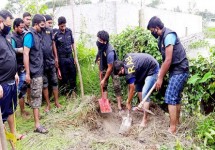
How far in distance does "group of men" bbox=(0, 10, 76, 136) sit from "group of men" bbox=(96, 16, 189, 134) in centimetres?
96

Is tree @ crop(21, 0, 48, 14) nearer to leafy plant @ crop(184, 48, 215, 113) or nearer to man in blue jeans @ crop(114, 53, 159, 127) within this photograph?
man in blue jeans @ crop(114, 53, 159, 127)

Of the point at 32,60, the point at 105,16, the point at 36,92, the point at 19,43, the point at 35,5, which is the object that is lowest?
the point at 36,92

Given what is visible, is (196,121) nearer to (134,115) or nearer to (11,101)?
(134,115)

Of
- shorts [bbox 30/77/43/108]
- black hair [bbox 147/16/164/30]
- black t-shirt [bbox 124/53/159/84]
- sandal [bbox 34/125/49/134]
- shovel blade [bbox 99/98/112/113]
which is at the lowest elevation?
sandal [bbox 34/125/49/134]

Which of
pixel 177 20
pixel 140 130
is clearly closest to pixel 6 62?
pixel 140 130

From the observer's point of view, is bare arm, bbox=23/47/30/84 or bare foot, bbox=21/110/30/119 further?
bare foot, bbox=21/110/30/119

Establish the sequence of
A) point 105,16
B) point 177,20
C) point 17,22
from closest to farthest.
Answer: point 17,22, point 105,16, point 177,20

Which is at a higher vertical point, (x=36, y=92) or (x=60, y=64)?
(x=60, y=64)

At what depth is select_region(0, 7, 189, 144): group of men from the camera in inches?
142

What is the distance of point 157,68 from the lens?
466 cm

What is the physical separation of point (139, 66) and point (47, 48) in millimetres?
1823

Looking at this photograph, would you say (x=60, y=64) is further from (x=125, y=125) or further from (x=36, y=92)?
(x=125, y=125)

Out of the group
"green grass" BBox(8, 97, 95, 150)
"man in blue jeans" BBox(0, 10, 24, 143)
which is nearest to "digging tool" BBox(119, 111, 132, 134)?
"green grass" BBox(8, 97, 95, 150)

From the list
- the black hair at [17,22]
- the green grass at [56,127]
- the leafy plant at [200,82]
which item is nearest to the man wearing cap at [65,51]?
the green grass at [56,127]
